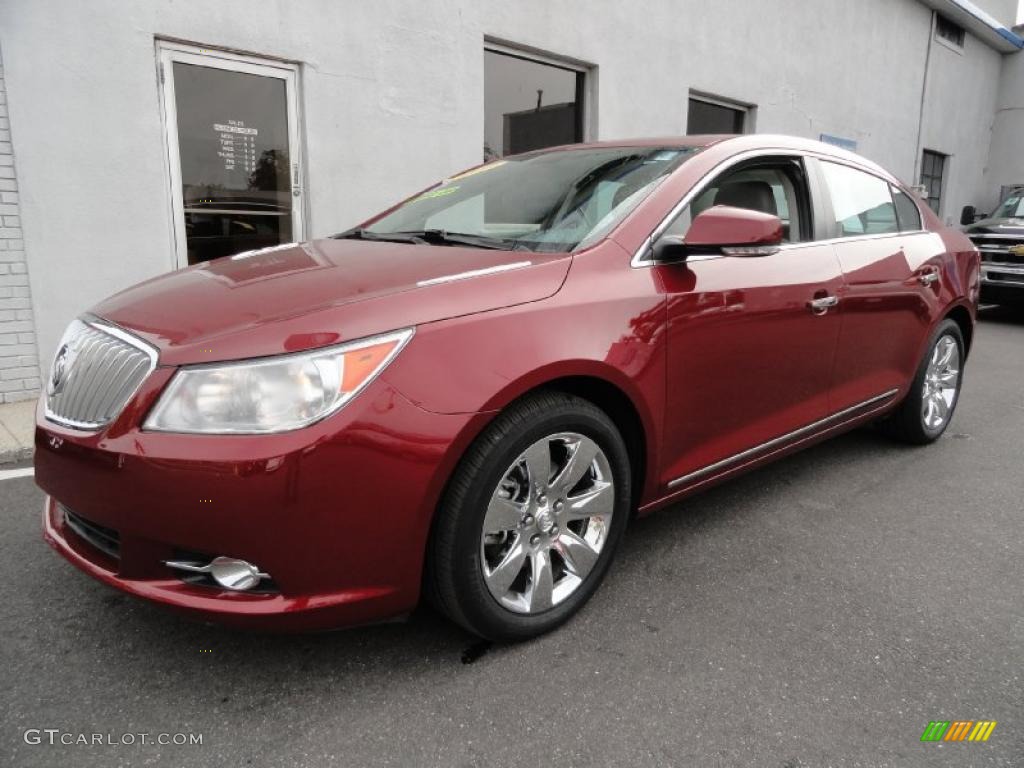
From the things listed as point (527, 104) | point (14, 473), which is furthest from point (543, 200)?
point (527, 104)

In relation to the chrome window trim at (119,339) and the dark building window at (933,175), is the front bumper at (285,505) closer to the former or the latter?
the chrome window trim at (119,339)

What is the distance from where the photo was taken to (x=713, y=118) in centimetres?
1037

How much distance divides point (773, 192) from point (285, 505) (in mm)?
2372

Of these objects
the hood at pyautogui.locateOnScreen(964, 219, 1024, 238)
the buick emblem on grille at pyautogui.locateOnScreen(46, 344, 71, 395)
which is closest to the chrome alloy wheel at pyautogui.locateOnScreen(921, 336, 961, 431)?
the buick emblem on grille at pyautogui.locateOnScreen(46, 344, 71, 395)

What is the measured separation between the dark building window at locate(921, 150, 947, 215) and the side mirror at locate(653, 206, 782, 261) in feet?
51.8

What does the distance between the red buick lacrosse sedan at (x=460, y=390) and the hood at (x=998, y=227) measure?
791 centimetres

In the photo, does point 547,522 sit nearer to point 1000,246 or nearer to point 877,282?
point 877,282

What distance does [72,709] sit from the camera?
75.0 inches

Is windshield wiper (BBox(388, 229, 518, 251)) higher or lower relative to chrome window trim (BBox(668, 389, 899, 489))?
higher

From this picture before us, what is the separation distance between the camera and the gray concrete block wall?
473 centimetres

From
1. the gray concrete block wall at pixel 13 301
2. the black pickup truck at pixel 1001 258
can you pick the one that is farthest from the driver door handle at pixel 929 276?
the black pickup truck at pixel 1001 258

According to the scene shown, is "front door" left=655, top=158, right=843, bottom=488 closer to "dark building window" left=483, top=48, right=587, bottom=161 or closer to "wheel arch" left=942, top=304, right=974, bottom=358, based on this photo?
"wheel arch" left=942, top=304, right=974, bottom=358

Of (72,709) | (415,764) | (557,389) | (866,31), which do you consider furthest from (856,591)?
(866,31)
